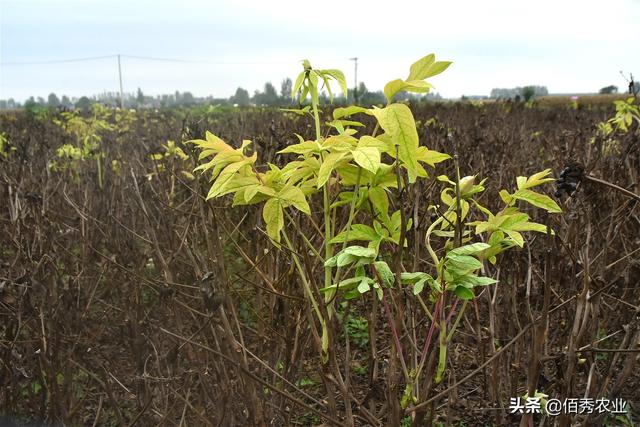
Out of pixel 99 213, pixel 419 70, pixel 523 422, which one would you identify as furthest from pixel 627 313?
pixel 99 213

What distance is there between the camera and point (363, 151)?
94 cm

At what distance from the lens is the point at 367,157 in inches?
36.4

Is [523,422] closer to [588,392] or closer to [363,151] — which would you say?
[588,392]

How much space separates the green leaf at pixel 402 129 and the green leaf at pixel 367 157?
0.04 meters

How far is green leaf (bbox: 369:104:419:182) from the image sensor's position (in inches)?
37.0

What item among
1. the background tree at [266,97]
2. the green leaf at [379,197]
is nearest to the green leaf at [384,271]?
the green leaf at [379,197]

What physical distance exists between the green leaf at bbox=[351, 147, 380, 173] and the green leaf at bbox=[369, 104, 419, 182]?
0.04 meters

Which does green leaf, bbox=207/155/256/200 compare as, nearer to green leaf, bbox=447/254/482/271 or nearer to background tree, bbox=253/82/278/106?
green leaf, bbox=447/254/482/271

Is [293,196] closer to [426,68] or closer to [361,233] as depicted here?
[361,233]

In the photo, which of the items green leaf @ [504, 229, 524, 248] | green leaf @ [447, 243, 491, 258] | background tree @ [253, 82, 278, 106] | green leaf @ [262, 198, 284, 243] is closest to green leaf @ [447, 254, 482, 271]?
green leaf @ [447, 243, 491, 258]

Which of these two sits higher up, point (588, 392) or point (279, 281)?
point (279, 281)

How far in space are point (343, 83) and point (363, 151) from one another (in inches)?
9.9

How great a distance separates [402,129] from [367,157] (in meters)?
0.09

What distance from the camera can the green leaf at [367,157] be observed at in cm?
90
